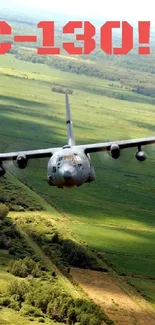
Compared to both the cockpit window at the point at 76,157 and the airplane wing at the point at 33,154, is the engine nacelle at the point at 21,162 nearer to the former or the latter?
the airplane wing at the point at 33,154

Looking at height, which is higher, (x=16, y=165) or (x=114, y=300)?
(x=16, y=165)

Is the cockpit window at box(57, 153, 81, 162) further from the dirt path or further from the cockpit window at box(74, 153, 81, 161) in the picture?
the dirt path

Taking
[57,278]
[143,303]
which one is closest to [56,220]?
[57,278]

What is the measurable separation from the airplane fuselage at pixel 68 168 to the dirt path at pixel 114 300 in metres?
30.8

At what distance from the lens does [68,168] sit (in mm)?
75062

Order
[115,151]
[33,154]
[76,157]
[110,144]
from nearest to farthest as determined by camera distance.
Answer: [76,157]
[115,151]
[33,154]
[110,144]

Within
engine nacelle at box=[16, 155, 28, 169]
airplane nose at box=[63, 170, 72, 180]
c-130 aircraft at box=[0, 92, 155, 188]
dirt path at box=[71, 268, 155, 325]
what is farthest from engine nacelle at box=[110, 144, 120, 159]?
dirt path at box=[71, 268, 155, 325]

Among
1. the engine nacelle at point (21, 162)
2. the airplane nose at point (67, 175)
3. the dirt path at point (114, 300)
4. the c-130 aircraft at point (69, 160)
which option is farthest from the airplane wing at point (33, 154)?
the dirt path at point (114, 300)

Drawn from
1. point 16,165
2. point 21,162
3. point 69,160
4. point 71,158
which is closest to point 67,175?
point 69,160

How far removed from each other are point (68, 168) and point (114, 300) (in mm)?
40712

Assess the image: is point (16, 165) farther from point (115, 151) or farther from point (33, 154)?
point (115, 151)

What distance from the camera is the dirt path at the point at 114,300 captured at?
101875 mm

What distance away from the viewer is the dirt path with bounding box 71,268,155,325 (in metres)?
102

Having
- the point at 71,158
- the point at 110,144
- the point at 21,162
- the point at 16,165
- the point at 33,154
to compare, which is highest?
the point at 110,144
